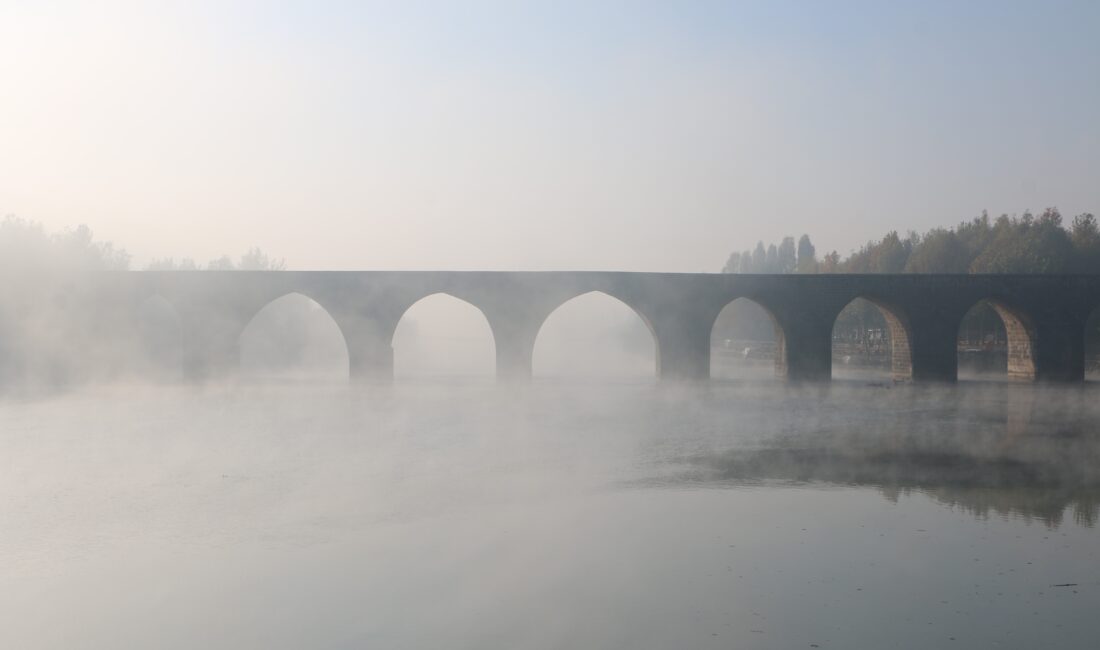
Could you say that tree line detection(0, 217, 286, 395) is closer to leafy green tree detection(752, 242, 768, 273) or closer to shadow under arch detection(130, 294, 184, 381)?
shadow under arch detection(130, 294, 184, 381)

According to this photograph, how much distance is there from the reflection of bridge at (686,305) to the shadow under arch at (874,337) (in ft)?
0.37

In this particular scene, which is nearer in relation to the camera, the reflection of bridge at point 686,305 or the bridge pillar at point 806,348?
the reflection of bridge at point 686,305

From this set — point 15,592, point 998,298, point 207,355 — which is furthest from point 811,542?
point 207,355

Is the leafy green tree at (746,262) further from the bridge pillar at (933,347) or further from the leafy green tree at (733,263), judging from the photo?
the bridge pillar at (933,347)

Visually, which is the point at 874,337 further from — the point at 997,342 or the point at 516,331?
the point at 516,331

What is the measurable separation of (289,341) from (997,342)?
139ft

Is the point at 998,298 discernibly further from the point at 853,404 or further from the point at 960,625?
the point at 960,625

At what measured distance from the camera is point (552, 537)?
8.02 metres

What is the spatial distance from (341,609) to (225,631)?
27.6 inches

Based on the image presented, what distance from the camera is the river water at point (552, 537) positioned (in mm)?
5840

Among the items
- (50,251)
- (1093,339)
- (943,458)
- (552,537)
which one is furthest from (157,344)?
(552,537)

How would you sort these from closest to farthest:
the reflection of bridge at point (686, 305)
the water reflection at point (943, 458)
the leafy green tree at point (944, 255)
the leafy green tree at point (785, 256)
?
the water reflection at point (943, 458) → the reflection of bridge at point (686, 305) → the leafy green tree at point (944, 255) → the leafy green tree at point (785, 256)

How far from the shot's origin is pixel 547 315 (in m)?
30.7

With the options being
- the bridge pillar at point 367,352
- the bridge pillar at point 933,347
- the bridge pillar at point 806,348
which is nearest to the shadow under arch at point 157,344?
the bridge pillar at point 367,352
